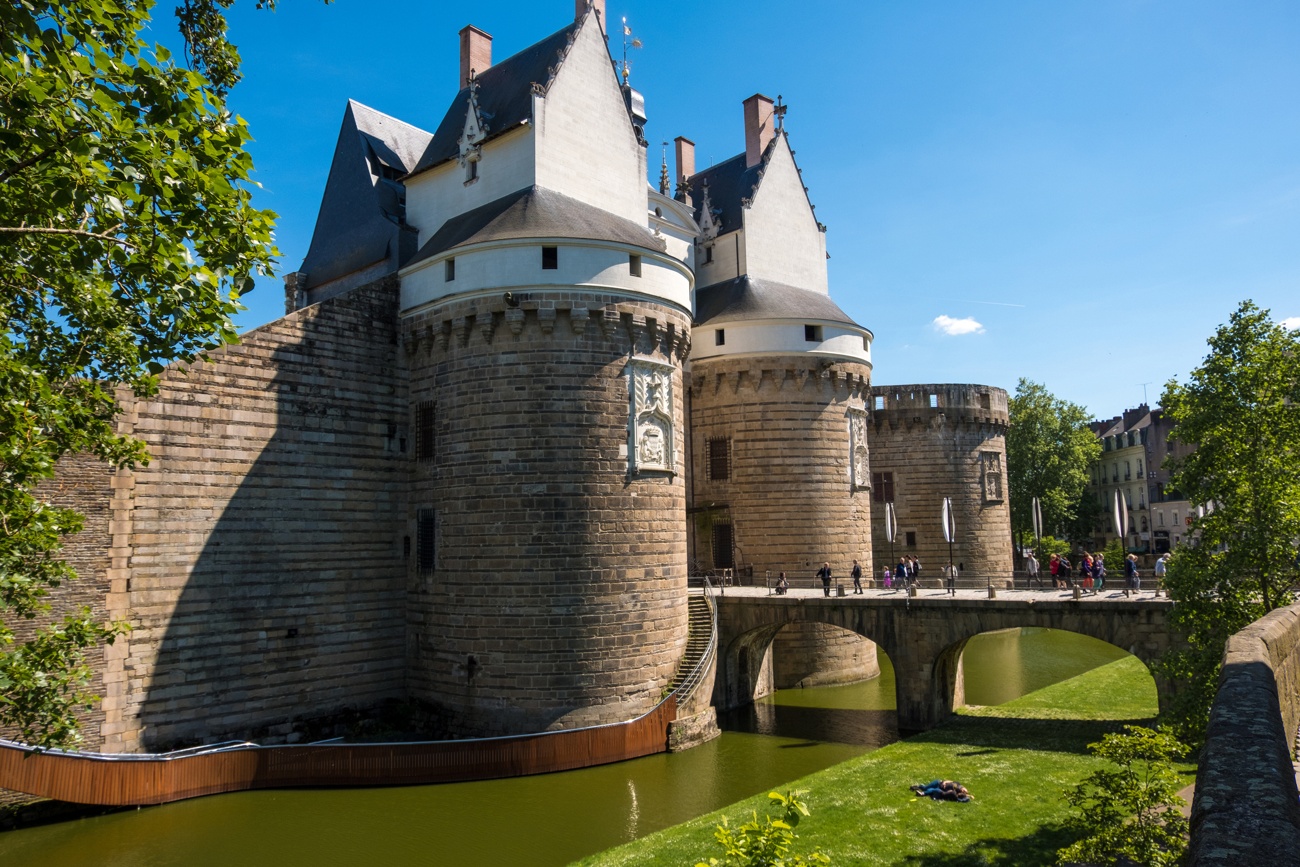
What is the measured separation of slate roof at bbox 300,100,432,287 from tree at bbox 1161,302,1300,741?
2198 cm

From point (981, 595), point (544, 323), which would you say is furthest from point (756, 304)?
point (981, 595)

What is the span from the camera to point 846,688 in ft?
102

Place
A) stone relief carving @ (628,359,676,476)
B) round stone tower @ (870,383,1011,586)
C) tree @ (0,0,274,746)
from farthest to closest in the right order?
1. round stone tower @ (870,383,1011,586)
2. stone relief carving @ (628,359,676,476)
3. tree @ (0,0,274,746)

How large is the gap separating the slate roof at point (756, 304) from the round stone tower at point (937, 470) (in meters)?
10.2

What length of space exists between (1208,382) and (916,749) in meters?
10.5

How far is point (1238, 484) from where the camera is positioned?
15156mm

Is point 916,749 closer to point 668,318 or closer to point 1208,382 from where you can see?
point 1208,382

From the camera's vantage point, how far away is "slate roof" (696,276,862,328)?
32.6 meters

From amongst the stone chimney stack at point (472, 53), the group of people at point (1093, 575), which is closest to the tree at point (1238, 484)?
the group of people at point (1093, 575)

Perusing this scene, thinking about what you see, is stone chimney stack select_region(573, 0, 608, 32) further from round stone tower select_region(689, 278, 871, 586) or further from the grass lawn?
the grass lawn

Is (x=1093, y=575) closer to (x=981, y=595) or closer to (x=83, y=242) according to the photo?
(x=981, y=595)

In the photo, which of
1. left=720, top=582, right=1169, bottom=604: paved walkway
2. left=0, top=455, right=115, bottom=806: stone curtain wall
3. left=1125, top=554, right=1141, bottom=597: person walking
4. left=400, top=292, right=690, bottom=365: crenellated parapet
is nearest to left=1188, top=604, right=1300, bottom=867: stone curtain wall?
left=720, top=582, right=1169, bottom=604: paved walkway

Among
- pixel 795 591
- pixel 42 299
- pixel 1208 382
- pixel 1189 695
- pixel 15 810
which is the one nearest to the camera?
pixel 42 299

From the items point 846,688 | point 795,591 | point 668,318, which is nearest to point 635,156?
point 668,318
